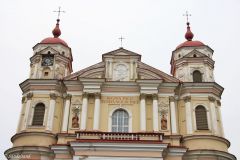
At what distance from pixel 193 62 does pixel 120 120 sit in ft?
23.5

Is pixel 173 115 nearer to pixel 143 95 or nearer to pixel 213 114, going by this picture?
pixel 143 95

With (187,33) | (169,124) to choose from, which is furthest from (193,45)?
(169,124)

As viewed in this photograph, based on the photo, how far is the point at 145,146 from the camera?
21047mm

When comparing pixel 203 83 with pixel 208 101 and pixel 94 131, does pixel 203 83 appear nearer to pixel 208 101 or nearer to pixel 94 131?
pixel 208 101

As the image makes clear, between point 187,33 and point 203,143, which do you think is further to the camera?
point 187,33

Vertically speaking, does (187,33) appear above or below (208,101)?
above

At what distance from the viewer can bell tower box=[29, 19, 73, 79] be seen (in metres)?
26.5

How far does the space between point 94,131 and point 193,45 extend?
10.4 metres

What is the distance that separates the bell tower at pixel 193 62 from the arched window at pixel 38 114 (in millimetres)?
10048

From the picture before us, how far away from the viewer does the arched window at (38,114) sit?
24.3 m

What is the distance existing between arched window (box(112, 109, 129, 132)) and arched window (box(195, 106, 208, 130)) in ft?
15.4

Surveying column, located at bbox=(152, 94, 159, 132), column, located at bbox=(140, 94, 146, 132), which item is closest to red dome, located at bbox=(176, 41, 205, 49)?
column, located at bbox=(152, 94, 159, 132)

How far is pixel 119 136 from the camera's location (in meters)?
22.1

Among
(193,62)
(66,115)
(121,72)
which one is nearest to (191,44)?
(193,62)
